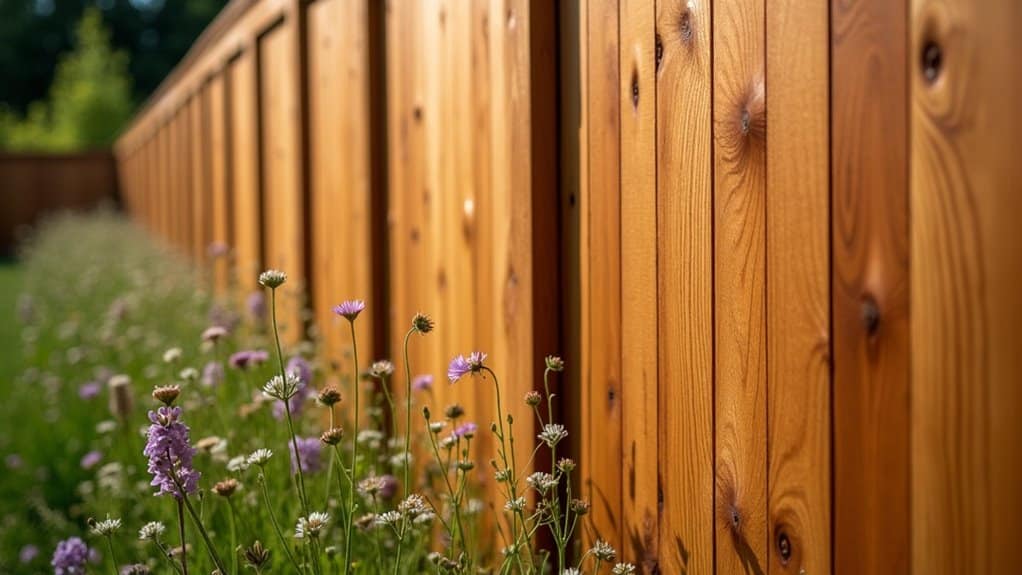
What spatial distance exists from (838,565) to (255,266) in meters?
4.72

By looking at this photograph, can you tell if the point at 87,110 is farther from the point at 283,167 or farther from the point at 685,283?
the point at 685,283

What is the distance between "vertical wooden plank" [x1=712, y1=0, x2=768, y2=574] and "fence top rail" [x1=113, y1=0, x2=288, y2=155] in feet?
10.7

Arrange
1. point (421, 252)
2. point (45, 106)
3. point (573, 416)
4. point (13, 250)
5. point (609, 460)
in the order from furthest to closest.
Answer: point (45, 106)
point (13, 250)
point (421, 252)
point (573, 416)
point (609, 460)

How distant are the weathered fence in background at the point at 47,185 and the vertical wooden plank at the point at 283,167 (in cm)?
1831

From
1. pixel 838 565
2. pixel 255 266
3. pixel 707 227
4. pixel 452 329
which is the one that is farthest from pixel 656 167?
pixel 255 266

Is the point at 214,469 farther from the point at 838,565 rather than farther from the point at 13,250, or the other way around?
the point at 13,250

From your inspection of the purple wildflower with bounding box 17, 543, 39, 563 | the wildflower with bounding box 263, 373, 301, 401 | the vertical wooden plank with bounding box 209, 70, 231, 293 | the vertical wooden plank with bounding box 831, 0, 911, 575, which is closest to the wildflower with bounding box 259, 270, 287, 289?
the wildflower with bounding box 263, 373, 301, 401

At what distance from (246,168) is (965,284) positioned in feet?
Answer: 18.8

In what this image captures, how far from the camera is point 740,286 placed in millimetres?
1528

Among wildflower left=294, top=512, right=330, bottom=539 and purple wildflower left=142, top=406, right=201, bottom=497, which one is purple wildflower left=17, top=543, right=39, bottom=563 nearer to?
purple wildflower left=142, top=406, right=201, bottom=497

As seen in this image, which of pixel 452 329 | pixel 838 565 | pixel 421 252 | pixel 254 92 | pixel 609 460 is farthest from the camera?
pixel 254 92

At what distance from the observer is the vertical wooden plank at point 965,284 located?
105 cm

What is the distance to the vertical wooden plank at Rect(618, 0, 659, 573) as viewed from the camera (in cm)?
179

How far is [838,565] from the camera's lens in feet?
4.35
